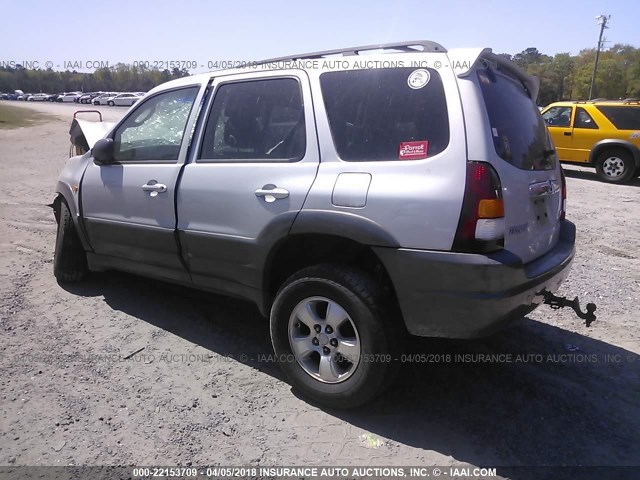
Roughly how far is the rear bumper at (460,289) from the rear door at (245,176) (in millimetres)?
739

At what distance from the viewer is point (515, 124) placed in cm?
288

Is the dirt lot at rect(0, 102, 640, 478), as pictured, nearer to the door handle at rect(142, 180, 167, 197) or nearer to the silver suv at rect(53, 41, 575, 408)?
the silver suv at rect(53, 41, 575, 408)

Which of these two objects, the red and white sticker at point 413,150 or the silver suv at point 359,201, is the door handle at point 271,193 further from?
the red and white sticker at point 413,150

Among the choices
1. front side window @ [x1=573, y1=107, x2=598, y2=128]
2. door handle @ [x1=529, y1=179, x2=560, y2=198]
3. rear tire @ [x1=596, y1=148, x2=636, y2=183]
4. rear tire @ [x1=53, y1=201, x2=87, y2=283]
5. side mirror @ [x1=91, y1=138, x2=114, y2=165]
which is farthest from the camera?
front side window @ [x1=573, y1=107, x2=598, y2=128]

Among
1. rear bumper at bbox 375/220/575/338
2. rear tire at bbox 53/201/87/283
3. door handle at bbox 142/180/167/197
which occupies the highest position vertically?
door handle at bbox 142/180/167/197

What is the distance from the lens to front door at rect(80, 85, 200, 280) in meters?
3.66

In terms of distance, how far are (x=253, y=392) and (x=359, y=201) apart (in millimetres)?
1401

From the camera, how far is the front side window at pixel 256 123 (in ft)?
10.2

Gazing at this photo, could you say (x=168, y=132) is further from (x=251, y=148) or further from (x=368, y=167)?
(x=368, y=167)

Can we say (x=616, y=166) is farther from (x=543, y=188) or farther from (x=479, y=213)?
(x=479, y=213)

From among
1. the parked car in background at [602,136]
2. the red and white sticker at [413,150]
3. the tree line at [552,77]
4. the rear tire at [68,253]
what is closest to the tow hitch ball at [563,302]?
the red and white sticker at [413,150]

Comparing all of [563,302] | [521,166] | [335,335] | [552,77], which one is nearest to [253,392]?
[335,335]

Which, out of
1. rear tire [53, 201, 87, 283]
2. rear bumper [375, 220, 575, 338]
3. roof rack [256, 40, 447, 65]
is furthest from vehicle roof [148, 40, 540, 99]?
rear tire [53, 201, 87, 283]

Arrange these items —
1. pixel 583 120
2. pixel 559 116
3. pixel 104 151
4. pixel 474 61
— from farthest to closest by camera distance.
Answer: pixel 559 116, pixel 583 120, pixel 104 151, pixel 474 61
